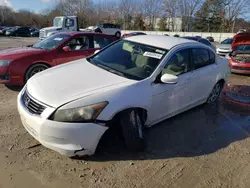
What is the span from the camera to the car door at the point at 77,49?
633 cm

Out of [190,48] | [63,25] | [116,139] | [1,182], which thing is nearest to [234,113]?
[190,48]

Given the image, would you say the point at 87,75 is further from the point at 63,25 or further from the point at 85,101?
the point at 63,25

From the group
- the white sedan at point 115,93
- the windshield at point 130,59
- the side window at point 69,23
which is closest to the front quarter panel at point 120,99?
the white sedan at point 115,93

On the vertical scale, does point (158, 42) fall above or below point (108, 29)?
below

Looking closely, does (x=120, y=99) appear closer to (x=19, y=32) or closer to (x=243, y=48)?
(x=243, y=48)

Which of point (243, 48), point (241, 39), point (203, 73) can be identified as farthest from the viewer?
point (243, 48)

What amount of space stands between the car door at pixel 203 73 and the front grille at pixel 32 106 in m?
2.69

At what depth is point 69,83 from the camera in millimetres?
3152

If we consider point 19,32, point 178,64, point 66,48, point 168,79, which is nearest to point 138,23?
point 19,32

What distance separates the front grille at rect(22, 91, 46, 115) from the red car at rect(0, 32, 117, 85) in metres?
2.72

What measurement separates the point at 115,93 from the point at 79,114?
0.53m

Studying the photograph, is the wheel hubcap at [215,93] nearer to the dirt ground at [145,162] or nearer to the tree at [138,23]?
the dirt ground at [145,162]

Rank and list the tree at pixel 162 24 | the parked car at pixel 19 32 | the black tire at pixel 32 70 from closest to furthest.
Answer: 1. the black tire at pixel 32 70
2. the parked car at pixel 19 32
3. the tree at pixel 162 24

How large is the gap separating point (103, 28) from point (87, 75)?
105 feet
